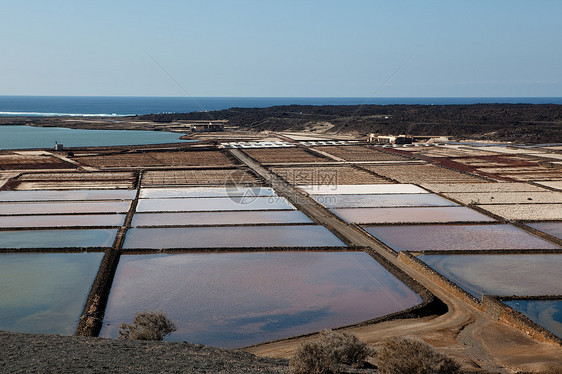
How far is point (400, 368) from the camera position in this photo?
9625mm

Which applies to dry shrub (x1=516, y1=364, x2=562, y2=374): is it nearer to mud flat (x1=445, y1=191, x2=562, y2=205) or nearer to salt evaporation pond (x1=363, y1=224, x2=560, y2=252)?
salt evaporation pond (x1=363, y1=224, x2=560, y2=252)

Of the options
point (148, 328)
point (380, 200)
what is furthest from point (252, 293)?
point (380, 200)

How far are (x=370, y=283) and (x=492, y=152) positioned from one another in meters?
41.2

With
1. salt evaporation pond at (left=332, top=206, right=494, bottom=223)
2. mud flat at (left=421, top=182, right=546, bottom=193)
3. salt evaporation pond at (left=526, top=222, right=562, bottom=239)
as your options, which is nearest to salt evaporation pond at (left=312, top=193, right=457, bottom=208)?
salt evaporation pond at (left=332, top=206, right=494, bottom=223)

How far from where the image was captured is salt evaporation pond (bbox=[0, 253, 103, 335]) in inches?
544

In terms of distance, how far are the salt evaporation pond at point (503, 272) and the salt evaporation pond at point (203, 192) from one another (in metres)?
14.0

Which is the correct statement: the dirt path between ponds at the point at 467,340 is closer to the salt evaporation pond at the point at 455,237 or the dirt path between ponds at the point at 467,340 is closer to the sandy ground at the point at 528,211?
the salt evaporation pond at the point at 455,237

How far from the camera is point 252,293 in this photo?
631 inches

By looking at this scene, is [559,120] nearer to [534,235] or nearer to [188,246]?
[534,235]

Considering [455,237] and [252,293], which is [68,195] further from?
[455,237]

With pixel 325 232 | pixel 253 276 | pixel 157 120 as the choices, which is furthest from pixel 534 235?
pixel 157 120

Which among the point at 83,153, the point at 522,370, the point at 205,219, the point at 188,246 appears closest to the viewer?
the point at 522,370

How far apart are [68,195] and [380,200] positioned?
1662 cm

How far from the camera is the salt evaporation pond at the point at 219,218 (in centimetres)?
2456
